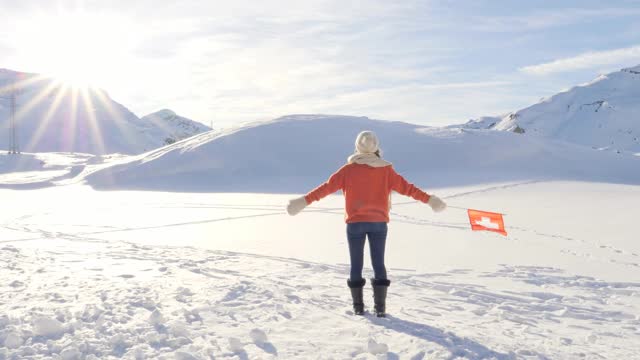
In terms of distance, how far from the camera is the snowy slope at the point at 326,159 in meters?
24.7

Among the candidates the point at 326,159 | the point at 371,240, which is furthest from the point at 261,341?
the point at 326,159

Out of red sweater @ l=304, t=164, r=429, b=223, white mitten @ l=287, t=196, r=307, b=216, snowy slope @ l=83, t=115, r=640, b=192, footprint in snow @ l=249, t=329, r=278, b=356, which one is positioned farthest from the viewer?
snowy slope @ l=83, t=115, r=640, b=192

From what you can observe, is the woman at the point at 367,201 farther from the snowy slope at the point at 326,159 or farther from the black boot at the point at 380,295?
the snowy slope at the point at 326,159

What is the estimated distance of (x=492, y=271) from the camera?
24.5ft

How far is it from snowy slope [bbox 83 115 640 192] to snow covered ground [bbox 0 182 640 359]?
11.3m

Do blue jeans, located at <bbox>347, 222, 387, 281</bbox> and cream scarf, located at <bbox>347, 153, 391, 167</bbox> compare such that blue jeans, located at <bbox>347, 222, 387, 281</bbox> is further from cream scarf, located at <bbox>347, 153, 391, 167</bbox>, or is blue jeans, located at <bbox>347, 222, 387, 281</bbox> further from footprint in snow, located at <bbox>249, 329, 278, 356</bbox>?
footprint in snow, located at <bbox>249, 329, 278, 356</bbox>

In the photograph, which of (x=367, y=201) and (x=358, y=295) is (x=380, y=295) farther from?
(x=367, y=201)

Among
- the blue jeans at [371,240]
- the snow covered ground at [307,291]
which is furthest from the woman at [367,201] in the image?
the snow covered ground at [307,291]

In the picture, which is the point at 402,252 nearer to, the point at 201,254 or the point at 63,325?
the point at 201,254

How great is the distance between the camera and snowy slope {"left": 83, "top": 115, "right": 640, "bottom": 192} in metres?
24.7

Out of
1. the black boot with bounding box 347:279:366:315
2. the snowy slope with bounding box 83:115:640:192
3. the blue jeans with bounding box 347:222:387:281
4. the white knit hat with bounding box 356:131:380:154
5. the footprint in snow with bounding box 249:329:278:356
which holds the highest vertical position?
the snowy slope with bounding box 83:115:640:192

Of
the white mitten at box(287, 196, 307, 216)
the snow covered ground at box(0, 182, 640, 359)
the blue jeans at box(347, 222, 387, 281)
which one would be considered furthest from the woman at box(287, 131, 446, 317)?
the snow covered ground at box(0, 182, 640, 359)

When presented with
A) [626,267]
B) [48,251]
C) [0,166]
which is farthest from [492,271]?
[0,166]

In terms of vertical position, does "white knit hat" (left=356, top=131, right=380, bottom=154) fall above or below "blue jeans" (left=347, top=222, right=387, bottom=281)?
above
